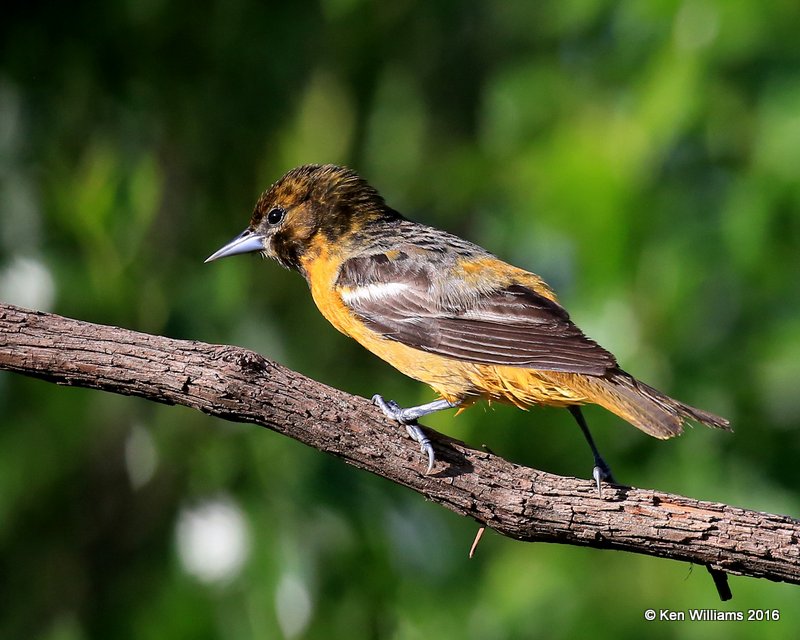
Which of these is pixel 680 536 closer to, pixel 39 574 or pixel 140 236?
pixel 140 236

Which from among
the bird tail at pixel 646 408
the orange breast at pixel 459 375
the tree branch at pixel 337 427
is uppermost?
the orange breast at pixel 459 375

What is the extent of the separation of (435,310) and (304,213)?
1114 millimetres

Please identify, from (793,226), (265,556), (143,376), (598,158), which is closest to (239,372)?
(143,376)

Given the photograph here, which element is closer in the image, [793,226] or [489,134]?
[793,226]

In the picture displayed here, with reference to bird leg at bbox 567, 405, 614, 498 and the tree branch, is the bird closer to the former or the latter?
bird leg at bbox 567, 405, 614, 498

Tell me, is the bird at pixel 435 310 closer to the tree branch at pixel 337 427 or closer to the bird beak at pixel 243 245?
the bird beak at pixel 243 245

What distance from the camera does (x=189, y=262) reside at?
608 cm

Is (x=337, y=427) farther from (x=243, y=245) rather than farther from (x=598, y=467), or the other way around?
(x=243, y=245)

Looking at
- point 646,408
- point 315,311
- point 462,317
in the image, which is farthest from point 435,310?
point 315,311

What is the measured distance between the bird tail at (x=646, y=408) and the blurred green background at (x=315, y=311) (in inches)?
42.9

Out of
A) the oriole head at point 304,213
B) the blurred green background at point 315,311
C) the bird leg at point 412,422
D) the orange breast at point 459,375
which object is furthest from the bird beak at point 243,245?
the bird leg at point 412,422

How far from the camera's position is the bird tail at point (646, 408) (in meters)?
4.14

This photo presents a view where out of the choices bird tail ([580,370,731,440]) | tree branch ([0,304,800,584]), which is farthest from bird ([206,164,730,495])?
tree branch ([0,304,800,584])

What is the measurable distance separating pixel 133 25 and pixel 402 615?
3.49 m
